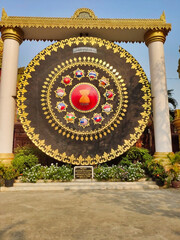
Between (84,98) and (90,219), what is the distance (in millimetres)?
6759

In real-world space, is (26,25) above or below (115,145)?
above

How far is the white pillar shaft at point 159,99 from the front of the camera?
10.0 metres

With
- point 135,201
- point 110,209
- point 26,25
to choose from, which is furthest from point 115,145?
point 26,25

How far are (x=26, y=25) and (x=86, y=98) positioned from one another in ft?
18.6

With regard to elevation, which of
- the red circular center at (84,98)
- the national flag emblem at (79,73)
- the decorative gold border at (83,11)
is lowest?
the red circular center at (84,98)

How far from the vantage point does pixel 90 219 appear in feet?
13.4

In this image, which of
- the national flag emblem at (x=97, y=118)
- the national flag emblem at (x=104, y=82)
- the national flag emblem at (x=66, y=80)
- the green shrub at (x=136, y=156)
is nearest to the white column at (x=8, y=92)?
the national flag emblem at (x=66, y=80)

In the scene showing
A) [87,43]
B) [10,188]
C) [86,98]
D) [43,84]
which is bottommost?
[10,188]

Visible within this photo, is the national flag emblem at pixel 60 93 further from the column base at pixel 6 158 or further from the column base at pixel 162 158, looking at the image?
the column base at pixel 162 158

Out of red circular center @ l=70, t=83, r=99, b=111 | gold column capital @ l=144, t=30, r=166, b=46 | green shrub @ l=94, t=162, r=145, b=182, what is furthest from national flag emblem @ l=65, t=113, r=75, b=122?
gold column capital @ l=144, t=30, r=166, b=46

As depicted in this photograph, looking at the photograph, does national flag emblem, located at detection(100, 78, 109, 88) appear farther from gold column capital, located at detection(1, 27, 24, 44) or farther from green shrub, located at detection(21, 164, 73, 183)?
gold column capital, located at detection(1, 27, 24, 44)

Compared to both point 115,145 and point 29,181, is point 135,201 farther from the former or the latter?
point 29,181

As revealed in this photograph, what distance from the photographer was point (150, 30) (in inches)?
434

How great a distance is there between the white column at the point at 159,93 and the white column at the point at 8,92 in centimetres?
799
